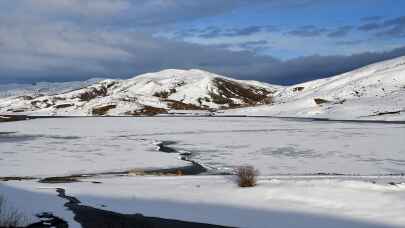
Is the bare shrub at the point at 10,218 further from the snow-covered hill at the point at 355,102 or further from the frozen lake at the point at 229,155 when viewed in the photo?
the snow-covered hill at the point at 355,102

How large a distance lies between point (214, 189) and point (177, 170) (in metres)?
10.6

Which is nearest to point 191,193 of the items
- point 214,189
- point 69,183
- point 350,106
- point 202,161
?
point 214,189

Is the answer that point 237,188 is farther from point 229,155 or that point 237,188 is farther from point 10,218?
point 229,155

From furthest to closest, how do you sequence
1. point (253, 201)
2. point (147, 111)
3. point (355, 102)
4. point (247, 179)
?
point (147, 111) < point (355, 102) < point (247, 179) < point (253, 201)

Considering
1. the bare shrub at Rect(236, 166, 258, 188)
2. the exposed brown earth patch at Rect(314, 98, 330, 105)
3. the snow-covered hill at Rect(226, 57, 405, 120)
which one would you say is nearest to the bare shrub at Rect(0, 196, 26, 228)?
the bare shrub at Rect(236, 166, 258, 188)

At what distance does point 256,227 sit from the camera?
45.2ft

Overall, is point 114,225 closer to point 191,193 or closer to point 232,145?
point 191,193

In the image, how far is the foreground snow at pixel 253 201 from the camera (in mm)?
14336

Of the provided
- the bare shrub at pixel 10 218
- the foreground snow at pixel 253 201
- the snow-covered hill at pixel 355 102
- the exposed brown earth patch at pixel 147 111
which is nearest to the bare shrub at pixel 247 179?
the foreground snow at pixel 253 201

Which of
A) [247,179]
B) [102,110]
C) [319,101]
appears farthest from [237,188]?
[102,110]

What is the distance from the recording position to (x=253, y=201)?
55.7 ft

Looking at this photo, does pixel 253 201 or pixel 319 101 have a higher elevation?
pixel 319 101

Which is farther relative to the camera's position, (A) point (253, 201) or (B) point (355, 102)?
(B) point (355, 102)

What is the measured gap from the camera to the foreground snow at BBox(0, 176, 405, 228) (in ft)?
47.0
